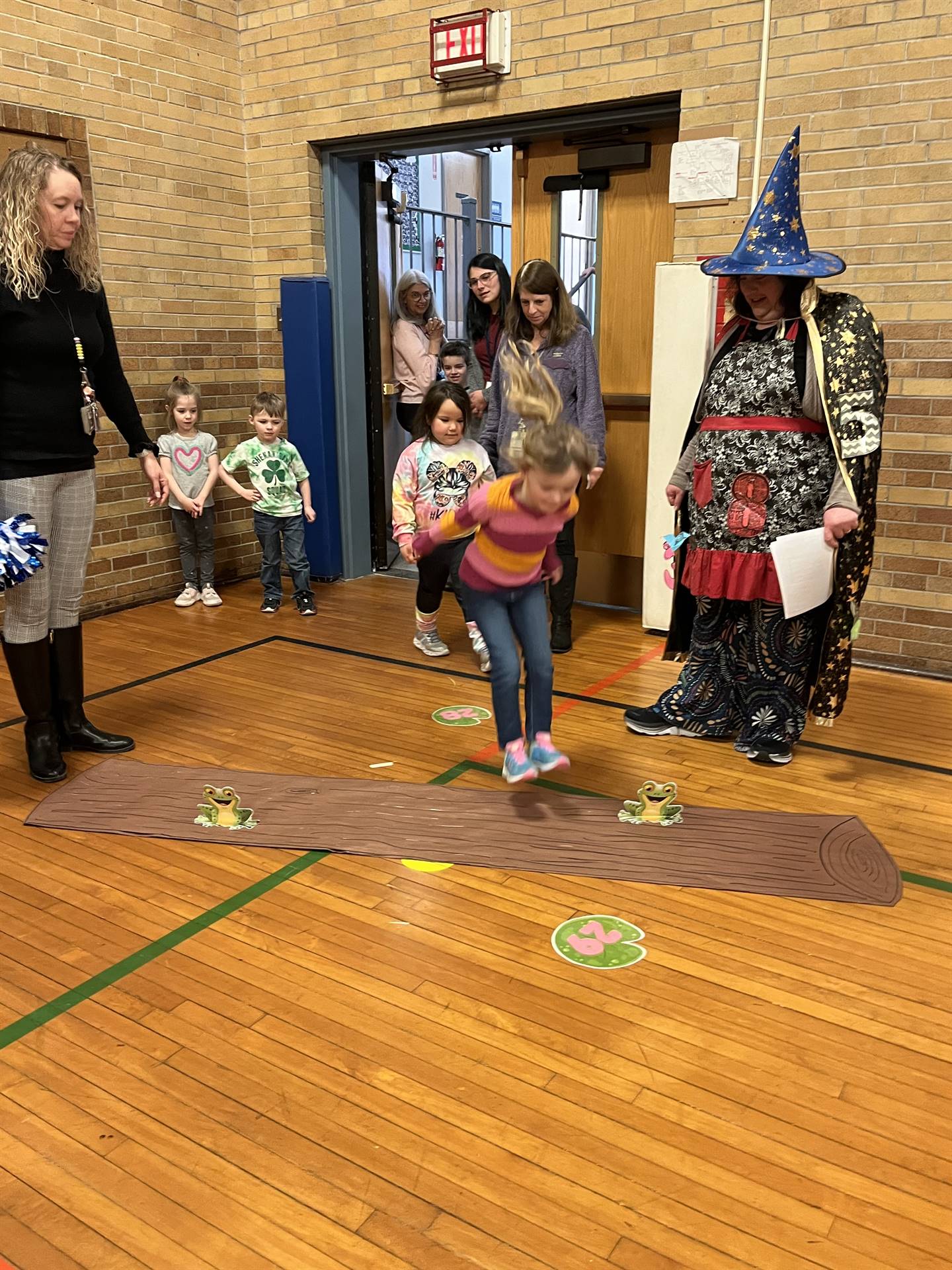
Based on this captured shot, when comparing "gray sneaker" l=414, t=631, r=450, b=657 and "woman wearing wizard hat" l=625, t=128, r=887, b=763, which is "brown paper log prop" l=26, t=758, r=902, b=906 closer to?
"woman wearing wizard hat" l=625, t=128, r=887, b=763

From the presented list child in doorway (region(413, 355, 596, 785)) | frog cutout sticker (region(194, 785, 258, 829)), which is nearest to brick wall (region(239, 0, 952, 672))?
child in doorway (region(413, 355, 596, 785))

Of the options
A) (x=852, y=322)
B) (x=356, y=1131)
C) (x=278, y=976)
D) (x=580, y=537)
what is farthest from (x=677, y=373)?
(x=356, y=1131)

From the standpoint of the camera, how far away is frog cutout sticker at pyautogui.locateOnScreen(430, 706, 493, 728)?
3.58 metres

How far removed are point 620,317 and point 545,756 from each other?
283 centimetres

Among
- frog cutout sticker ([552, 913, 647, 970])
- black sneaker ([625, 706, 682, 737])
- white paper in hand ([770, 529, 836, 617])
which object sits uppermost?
white paper in hand ([770, 529, 836, 617])

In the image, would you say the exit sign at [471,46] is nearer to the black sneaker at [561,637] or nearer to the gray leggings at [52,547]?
the black sneaker at [561,637]

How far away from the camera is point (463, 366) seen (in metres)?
4.99

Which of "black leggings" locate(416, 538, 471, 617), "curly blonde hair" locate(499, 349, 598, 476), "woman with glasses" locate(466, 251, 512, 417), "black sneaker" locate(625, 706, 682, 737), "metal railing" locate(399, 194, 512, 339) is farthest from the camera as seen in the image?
"metal railing" locate(399, 194, 512, 339)

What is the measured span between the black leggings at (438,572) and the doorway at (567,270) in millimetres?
1048

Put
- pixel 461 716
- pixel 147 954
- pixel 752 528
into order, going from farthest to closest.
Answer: pixel 461 716 < pixel 752 528 < pixel 147 954

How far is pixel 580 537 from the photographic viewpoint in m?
5.09

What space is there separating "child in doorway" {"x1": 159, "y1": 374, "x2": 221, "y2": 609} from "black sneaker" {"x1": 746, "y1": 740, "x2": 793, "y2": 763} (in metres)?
3.02

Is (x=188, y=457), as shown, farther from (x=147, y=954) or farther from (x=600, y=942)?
(x=600, y=942)

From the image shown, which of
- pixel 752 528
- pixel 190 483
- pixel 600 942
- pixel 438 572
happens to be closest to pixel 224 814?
pixel 600 942
